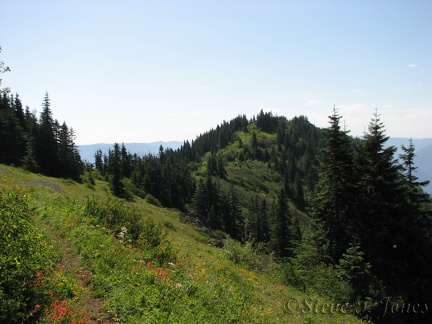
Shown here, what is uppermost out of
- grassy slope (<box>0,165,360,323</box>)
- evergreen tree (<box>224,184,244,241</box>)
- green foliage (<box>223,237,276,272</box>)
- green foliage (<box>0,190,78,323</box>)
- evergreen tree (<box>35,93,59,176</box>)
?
evergreen tree (<box>35,93,59,176</box>)

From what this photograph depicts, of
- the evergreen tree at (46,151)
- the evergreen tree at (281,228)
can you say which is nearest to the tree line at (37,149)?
the evergreen tree at (46,151)

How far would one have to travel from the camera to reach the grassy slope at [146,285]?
7633 millimetres

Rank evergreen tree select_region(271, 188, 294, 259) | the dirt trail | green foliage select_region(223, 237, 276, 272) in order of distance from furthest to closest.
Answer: evergreen tree select_region(271, 188, 294, 259) < green foliage select_region(223, 237, 276, 272) < the dirt trail

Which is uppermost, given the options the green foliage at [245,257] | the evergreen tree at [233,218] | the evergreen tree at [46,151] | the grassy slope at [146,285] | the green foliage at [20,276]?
the evergreen tree at [46,151]

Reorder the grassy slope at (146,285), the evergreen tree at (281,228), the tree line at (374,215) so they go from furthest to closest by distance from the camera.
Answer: the evergreen tree at (281,228), the tree line at (374,215), the grassy slope at (146,285)

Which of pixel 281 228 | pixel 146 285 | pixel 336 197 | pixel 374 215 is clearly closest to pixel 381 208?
pixel 374 215

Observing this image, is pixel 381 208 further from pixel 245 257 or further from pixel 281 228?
pixel 281 228

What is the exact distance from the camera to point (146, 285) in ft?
28.0

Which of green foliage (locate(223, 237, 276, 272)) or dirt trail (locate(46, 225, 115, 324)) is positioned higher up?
dirt trail (locate(46, 225, 115, 324))

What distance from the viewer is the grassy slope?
301 inches

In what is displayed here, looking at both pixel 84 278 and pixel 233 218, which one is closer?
pixel 84 278

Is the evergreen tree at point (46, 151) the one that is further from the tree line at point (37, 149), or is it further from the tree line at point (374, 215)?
the tree line at point (374, 215)

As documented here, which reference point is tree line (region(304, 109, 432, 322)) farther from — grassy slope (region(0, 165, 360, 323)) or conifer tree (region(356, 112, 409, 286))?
grassy slope (region(0, 165, 360, 323))

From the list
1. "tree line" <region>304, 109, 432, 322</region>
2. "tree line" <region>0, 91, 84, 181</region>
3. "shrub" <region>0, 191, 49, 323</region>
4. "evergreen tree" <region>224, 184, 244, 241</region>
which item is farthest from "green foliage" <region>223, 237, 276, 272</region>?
"evergreen tree" <region>224, 184, 244, 241</region>
